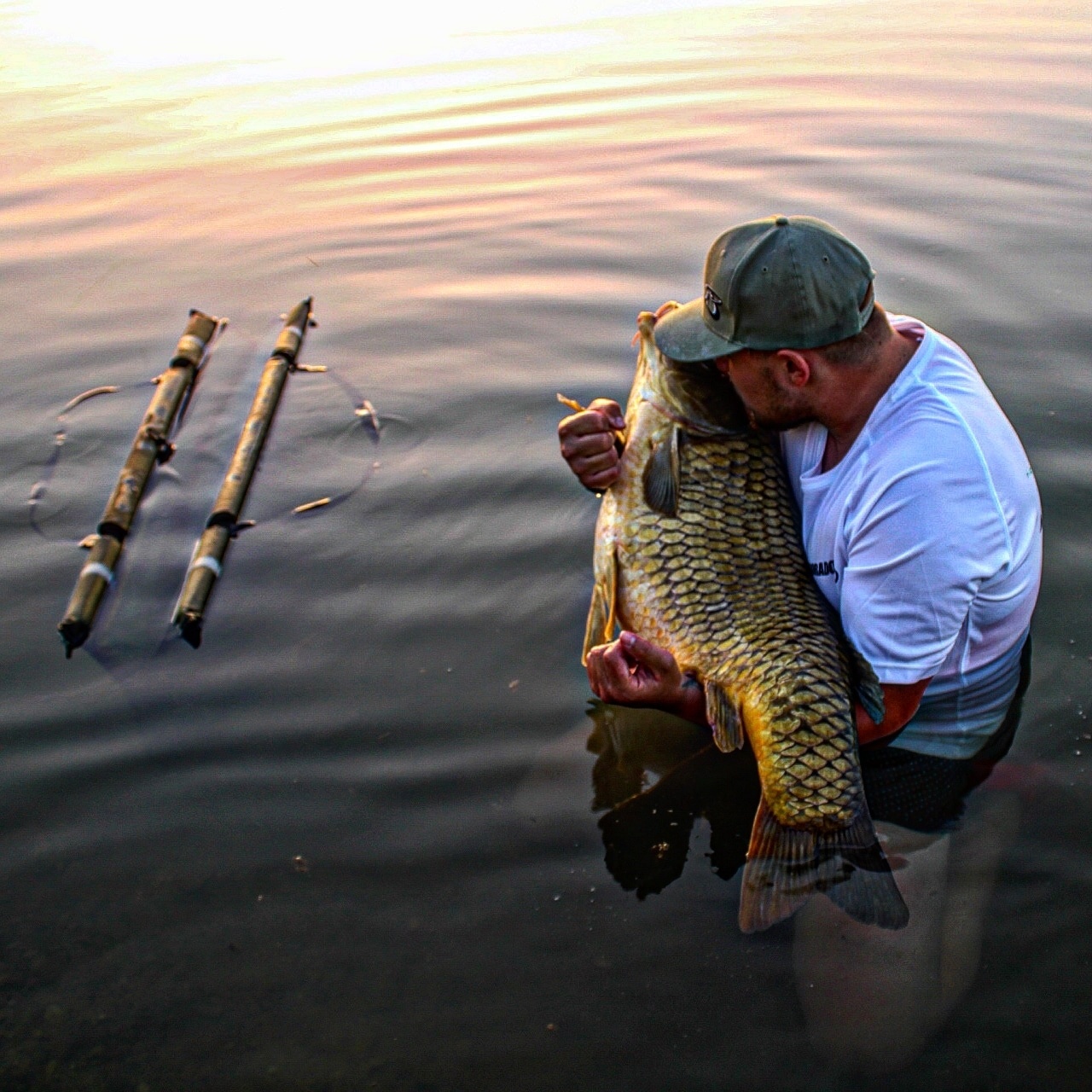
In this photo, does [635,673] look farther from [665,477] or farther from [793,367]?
[793,367]

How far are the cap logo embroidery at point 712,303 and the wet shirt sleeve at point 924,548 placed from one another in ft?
1.95

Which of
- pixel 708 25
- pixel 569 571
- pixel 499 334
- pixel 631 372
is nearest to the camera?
pixel 569 571

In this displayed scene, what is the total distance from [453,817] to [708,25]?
1412 cm

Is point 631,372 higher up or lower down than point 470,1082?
higher up

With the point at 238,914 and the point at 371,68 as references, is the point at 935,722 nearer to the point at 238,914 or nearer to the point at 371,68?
the point at 238,914

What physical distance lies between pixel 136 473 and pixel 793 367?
346cm

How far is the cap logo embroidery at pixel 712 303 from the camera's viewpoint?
9.96 ft

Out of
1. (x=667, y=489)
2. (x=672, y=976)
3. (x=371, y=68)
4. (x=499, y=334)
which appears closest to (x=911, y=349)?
(x=667, y=489)

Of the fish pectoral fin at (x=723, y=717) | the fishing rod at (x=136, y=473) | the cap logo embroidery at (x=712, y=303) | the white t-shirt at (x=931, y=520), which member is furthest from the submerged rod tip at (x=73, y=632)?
the white t-shirt at (x=931, y=520)

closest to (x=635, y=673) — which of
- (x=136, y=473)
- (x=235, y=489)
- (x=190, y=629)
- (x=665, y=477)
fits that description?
(x=665, y=477)

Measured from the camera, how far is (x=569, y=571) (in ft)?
16.1

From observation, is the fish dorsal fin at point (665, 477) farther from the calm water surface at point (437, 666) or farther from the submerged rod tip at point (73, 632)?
the submerged rod tip at point (73, 632)

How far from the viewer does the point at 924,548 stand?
9.20 ft

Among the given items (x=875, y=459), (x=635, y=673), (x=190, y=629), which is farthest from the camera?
(x=190, y=629)
